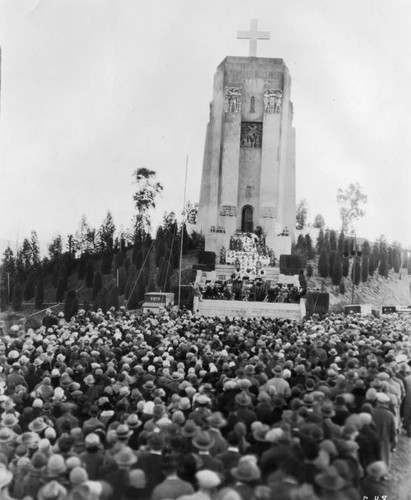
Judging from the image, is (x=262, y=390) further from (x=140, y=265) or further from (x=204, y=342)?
(x=140, y=265)

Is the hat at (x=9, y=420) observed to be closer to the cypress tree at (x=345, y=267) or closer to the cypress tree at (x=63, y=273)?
the cypress tree at (x=63, y=273)

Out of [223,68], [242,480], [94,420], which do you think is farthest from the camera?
[223,68]

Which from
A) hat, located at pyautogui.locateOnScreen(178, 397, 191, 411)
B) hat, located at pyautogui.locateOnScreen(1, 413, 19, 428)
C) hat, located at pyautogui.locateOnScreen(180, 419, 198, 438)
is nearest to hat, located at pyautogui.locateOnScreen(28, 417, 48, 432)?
hat, located at pyautogui.locateOnScreen(1, 413, 19, 428)

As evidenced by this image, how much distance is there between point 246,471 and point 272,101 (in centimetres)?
4255

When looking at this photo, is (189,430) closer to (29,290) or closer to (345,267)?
(29,290)

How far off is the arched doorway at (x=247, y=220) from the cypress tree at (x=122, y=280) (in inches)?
468

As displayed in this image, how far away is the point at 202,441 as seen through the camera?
Result: 745 centimetres

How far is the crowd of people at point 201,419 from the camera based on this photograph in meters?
6.84

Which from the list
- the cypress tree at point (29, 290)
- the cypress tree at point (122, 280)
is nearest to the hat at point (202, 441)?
the cypress tree at point (29, 290)

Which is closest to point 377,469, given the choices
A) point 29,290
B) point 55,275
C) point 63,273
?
point 29,290

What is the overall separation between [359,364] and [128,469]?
21.1ft

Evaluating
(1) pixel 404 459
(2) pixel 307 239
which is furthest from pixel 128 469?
(2) pixel 307 239

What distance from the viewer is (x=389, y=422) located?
9508mm

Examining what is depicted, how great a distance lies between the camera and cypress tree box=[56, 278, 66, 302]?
1441 inches
